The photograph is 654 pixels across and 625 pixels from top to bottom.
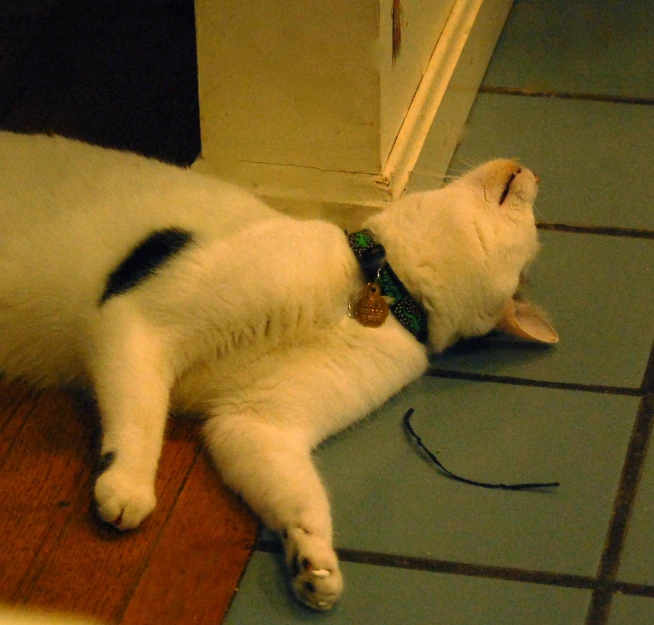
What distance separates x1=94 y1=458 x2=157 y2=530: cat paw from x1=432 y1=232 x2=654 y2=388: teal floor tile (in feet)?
2.16

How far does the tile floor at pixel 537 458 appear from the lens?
1398 millimetres

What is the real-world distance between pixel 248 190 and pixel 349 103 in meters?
0.30

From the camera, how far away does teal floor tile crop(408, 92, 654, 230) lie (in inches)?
86.7

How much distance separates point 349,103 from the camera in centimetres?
184

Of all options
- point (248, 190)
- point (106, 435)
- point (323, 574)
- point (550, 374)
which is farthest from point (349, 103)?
point (323, 574)

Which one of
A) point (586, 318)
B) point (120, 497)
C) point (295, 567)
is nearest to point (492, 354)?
point (586, 318)

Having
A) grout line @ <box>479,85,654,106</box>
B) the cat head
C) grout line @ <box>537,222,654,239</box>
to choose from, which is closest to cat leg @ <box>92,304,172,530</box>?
the cat head

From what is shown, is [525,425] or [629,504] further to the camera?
[525,425]

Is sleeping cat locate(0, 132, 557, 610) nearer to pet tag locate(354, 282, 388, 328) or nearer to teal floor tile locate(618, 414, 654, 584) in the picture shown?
pet tag locate(354, 282, 388, 328)

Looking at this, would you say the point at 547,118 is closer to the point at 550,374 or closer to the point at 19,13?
the point at 550,374

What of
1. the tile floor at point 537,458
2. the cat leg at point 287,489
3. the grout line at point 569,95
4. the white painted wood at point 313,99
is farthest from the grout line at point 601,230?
the cat leg at point 287,489

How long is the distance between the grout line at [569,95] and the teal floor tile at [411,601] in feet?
5.25

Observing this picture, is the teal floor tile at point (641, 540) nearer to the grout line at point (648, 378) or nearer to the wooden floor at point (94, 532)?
the grout line at point (648, 378)

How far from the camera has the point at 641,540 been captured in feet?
4.90
